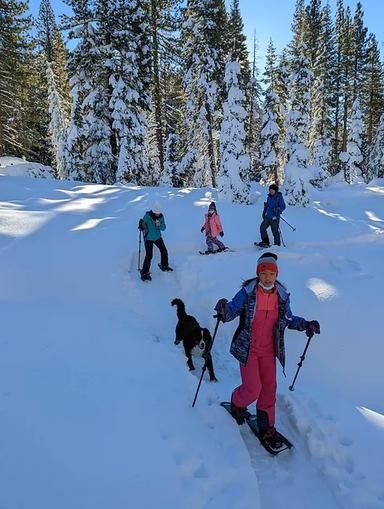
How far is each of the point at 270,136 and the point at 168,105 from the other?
26.8 feet

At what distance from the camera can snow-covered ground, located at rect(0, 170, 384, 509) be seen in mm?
4039

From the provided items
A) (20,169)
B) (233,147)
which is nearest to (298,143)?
(233,147)

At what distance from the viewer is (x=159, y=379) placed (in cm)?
614

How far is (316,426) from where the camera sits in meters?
5.21

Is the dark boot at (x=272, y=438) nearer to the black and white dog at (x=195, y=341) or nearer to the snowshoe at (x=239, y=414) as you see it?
the snowshoe at (x=239, y=414)

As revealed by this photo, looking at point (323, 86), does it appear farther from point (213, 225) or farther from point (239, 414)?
point (239, 414)

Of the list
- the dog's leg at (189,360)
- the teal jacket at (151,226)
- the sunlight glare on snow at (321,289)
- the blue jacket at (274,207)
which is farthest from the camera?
the blue jacket at (274,207)

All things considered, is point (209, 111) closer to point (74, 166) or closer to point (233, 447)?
point (74, 166)

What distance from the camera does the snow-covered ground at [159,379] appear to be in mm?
4039

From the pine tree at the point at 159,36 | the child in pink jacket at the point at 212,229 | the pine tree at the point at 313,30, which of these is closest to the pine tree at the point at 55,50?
the pine tree at the point at 159,36

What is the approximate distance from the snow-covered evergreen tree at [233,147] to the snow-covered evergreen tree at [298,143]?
227cm

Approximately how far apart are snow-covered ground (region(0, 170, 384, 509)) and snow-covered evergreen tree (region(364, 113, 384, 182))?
2743 cm

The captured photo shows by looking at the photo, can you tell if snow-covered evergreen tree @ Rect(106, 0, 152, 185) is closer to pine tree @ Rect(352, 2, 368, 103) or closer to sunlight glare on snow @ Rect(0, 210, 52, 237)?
sunlight glare on snow @ Rect(0, 210, 52, 237)

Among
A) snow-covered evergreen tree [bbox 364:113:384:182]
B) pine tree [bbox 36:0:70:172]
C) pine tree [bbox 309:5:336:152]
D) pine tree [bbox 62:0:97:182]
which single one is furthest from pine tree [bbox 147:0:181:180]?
snow-covered evergreen tree [bbox 364:113:384:182]
